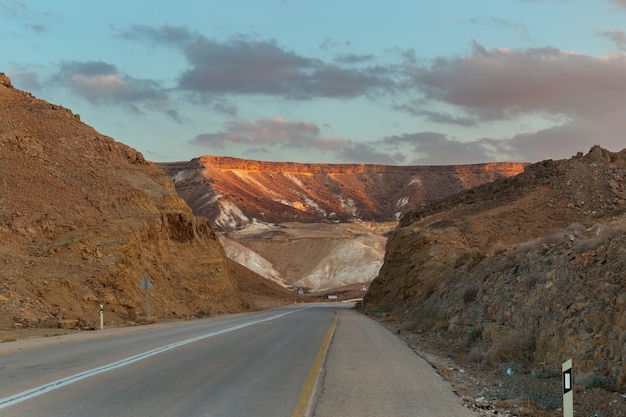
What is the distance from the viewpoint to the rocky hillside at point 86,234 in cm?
3089

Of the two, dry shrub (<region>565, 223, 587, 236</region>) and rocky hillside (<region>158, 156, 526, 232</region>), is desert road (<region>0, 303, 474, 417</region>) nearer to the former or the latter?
dry shrub (<region>565, 223, 587, 236</region>)

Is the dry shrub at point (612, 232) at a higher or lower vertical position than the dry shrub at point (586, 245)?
higher

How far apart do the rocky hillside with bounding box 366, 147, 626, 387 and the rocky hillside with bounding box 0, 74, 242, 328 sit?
48.5ft

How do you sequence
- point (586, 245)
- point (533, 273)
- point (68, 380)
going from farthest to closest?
point (533, 273), point (586, 245), point (68, 380)

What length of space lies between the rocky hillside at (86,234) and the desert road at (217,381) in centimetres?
1383

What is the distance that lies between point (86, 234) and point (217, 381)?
29535mm

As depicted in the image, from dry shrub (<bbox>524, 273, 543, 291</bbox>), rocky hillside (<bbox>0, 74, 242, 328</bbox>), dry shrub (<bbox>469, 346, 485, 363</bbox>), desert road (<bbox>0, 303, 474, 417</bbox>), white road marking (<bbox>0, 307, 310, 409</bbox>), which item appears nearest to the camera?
desert road (<bbox>0, 303, 474, 417</bbox>)

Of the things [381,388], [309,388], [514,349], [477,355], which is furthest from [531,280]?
[309,388]

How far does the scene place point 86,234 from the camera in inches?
1478

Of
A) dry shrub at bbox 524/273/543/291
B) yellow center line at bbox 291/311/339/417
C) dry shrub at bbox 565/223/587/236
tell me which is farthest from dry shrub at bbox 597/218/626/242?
yellow center line at bbox 291/311/339/417

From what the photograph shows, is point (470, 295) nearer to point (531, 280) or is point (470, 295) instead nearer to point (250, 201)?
point (531, 280)

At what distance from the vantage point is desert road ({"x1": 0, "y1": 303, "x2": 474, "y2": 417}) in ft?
27.0

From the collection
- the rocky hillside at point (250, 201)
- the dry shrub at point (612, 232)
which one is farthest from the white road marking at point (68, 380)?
the rocky hillside at point (250, 201)

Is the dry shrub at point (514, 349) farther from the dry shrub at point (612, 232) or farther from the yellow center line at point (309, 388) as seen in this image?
the yellow center line at point (309, 388)
